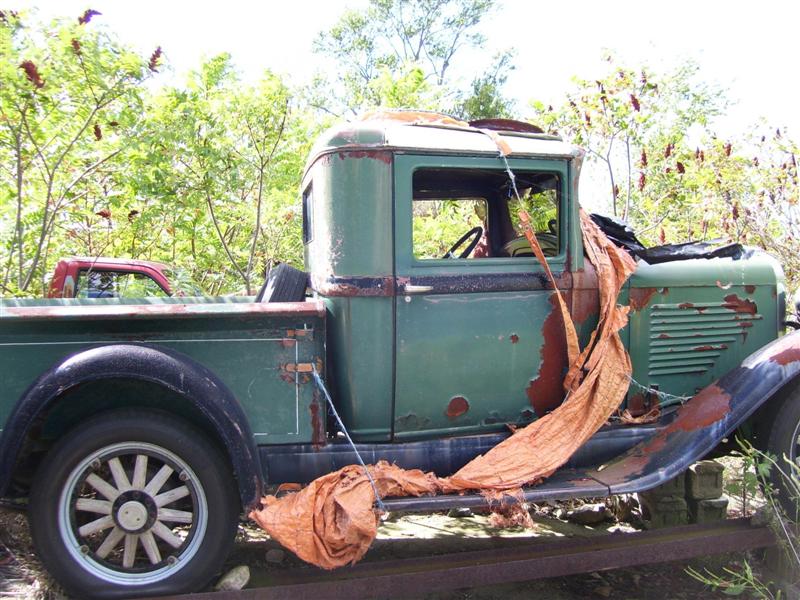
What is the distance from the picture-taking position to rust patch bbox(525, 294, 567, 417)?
3.02m

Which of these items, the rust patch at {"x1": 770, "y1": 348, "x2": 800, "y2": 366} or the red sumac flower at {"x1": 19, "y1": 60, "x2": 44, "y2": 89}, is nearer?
the rust patch at {"x1": 770, "y1": 348, "x2": 800, "y2": 366}

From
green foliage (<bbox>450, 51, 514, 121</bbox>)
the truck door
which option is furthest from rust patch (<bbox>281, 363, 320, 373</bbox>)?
green foliage (<bbox>450, 51, 514, 121</bbox>)

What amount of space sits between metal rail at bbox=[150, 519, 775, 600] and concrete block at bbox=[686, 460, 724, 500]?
1.11ft

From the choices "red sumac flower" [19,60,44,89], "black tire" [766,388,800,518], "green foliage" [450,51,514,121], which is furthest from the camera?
"green foliage" [450,51,514,121]

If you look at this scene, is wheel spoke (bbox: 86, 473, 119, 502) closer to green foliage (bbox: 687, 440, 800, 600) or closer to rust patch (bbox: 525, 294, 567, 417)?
rust patch (bbox: 525, 294, 567, 417)

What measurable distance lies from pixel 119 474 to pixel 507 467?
160cm

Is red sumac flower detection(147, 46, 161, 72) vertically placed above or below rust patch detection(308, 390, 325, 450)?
above

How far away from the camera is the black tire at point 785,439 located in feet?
9.87

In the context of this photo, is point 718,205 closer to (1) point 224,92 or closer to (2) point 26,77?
(1) point 224,92

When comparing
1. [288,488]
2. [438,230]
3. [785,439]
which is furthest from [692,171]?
[288,488]

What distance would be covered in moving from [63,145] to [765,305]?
5.07 metres

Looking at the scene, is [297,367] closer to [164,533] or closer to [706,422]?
[164,533]

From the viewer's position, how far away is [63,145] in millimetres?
5016

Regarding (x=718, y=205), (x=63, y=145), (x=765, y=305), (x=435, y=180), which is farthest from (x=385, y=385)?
(x=718, y=205)
